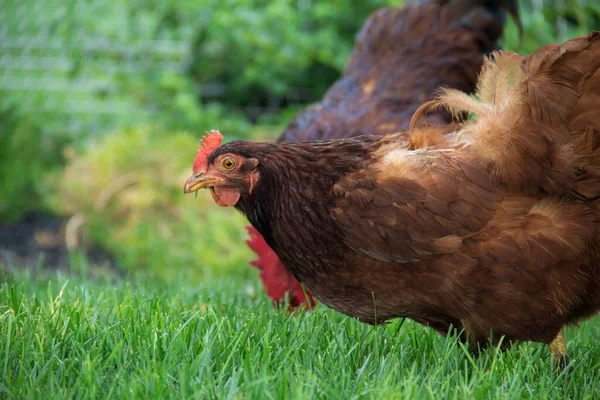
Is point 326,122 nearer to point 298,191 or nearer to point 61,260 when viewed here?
point 298,191

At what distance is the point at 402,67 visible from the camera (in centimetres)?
464

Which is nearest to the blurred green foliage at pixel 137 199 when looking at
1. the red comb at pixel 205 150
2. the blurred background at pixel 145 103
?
the blurred background at pixel 145 103

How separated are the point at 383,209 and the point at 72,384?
1330 mm

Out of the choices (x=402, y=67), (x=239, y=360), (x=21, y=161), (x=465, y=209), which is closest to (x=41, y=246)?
(x=21, y=161)

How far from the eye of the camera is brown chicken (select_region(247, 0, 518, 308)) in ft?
14.1

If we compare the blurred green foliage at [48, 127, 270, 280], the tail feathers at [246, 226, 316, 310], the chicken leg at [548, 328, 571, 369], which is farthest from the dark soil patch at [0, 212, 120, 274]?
the chicken leg at [548, 328, 571, 369]

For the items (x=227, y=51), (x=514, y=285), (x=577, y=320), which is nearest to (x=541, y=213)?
(x=514, y=285)

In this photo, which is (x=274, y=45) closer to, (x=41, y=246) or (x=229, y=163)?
(x=41, y=246)

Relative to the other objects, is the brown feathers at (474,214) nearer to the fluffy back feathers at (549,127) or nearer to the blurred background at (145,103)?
the fluffy back feathers at (549,127)

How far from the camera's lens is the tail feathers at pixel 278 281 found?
13.3ft

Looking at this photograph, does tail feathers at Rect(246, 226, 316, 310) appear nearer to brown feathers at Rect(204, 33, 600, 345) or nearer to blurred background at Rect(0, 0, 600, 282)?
brown feathers at Rect(204, 33, 600, 345)

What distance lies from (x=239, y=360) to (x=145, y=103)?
6205mm

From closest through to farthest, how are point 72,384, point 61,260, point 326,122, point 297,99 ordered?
point 72,384
point 326,122
point 61,260
point 297,99

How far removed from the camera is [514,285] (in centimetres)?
275
